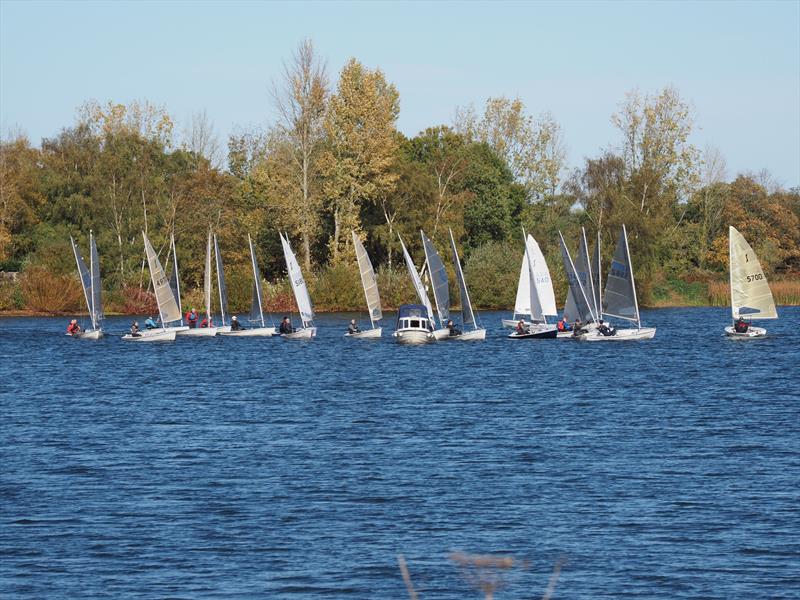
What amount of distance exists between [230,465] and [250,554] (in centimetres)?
1101

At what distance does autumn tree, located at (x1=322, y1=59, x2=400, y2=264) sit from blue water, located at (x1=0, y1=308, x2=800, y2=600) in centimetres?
5716

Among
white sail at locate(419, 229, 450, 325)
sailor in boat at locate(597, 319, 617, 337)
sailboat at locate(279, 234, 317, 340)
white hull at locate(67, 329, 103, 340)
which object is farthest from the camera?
white hull at locate(67, 329, 103, 340)

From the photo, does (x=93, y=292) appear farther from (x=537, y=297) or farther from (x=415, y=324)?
(x=537, y=297)

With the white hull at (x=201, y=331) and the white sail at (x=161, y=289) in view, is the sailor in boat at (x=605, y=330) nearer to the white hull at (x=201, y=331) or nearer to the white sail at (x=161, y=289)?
the white hull at (x=201, y=331)

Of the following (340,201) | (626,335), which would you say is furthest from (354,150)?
(626,335)

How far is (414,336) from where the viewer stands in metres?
84.2

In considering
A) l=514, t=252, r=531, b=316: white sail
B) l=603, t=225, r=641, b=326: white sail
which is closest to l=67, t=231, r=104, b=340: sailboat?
l=514, t=252, r=531, b=316: white sail

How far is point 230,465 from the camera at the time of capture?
36.0 metres

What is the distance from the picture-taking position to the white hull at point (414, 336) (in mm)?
83938

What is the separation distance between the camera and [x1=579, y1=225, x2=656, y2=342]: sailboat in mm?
80188

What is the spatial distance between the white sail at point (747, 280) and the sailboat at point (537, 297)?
1282cm

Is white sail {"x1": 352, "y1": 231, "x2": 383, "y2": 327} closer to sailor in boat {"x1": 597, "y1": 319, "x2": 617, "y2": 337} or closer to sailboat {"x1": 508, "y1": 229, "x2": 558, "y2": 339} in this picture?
sailboat {"x1": 508, "y1": 229, "x2": 558, "y2": 339}

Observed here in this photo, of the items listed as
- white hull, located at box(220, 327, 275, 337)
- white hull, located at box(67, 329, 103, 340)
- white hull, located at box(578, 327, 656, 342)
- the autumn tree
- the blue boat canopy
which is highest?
the autumn tree

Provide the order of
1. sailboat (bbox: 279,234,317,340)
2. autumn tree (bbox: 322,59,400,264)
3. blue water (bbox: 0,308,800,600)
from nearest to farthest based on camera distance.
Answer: blue water (bbox: 0,308,800,600) → sailboat (bbox: 279,234,317,340) → autumn tree (bbox: 322,59,400,264)
